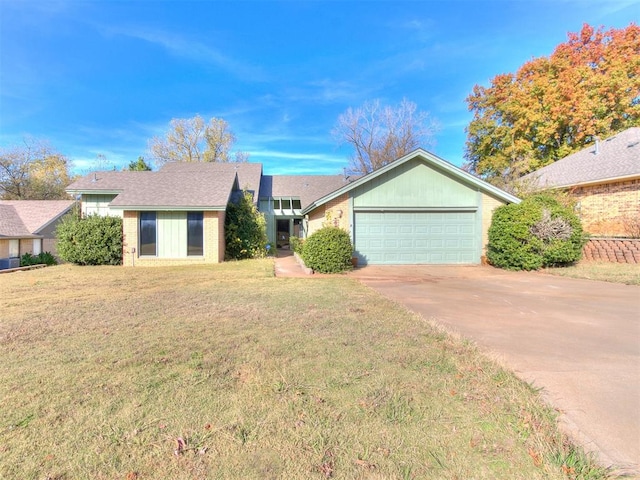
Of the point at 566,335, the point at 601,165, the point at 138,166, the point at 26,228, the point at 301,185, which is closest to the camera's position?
the point at 566,335

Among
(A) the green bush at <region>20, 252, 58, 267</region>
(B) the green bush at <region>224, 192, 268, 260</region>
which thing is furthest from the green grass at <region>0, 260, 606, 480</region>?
(A) the green bush at <region>20, 252, 58, 267</region>

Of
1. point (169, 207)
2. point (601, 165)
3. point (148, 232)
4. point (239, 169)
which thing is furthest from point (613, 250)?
point (239, 169)

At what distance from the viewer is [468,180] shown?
13156 mm

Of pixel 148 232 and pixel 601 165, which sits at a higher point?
pixel 601 165

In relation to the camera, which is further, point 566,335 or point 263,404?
point 566,335

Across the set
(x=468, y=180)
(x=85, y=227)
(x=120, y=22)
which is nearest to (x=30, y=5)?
(x=120, y=22)

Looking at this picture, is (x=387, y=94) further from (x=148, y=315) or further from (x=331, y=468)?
(x=331, y=468)

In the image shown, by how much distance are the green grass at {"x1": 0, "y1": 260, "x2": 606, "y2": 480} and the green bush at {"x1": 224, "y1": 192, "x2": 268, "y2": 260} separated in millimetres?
10421

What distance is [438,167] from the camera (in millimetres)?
13336

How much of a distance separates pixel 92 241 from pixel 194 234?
4.39 metres

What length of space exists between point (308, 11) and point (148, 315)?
39.0 feet

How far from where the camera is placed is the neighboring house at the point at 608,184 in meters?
13.7

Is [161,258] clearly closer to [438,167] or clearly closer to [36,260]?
[36,260]

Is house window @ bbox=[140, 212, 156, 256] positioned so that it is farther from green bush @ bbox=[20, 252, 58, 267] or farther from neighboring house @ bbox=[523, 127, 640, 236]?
neighboring house @ bbox=[523, 127, 640, 236]
